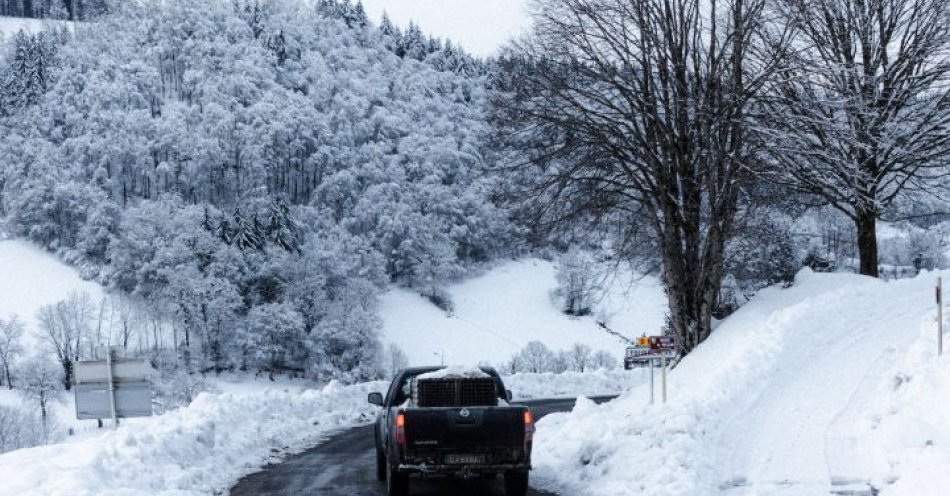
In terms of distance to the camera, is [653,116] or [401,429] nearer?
[401,429]

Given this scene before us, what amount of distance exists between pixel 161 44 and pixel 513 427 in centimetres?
14876

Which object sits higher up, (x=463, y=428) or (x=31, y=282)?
(x=463, y=428)

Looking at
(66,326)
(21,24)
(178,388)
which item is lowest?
(178,388)

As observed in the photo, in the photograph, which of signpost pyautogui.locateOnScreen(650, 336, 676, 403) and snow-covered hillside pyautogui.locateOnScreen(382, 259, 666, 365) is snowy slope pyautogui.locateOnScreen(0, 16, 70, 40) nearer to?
snow-covered hillside pyautogui.locateOnScreen(382, 259, 666, 365)

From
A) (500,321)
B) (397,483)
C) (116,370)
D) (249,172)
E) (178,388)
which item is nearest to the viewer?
(397,483)

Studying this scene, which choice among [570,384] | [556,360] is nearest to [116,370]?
[570,384]

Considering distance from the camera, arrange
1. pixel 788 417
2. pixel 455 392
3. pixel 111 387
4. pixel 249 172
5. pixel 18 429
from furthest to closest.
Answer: pixel 249 172 < pixel 18 429 < pixel 111 387 < pixel 788 417 < pixel 455 392

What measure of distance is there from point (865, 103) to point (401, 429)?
16.6m

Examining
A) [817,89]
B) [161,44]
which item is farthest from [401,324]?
[817,89]

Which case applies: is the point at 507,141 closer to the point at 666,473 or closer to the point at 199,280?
the point at 666,473

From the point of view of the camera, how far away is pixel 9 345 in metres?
77.4

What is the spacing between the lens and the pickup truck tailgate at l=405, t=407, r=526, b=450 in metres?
10.7

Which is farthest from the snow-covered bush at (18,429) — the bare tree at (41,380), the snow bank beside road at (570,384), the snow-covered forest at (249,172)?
the snow bank beside road at (570,384)

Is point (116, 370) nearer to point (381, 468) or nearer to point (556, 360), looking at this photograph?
point (381, 468)
